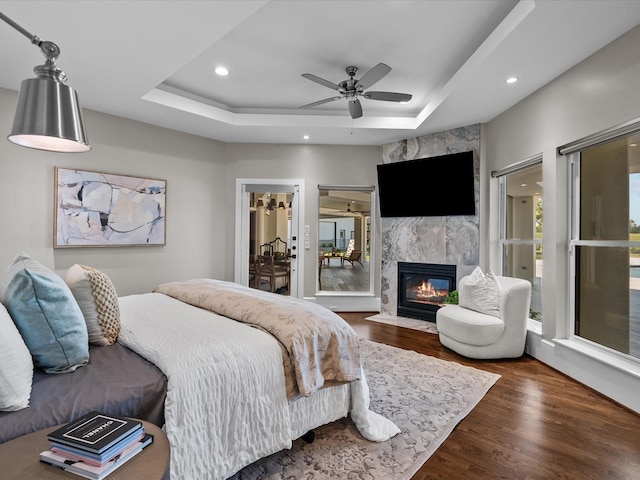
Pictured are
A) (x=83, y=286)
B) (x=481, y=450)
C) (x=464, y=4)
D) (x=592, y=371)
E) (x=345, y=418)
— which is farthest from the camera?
(x=592, y=371)

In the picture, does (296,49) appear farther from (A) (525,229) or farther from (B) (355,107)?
(A) (525,229)

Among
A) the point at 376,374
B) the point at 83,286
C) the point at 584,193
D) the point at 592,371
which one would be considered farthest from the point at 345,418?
the point at 584,193

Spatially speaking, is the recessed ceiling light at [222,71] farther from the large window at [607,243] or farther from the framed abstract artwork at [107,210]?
the large window at [607,243]

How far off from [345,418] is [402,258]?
3197 mm

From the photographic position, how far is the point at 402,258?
201 inches

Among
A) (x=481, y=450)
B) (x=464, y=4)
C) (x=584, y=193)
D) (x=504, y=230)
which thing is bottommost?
(x=481, y=450)

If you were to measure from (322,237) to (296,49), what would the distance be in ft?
9.86

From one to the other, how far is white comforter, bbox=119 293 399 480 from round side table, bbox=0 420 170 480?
1.21 ft

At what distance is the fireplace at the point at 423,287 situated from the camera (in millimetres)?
4758

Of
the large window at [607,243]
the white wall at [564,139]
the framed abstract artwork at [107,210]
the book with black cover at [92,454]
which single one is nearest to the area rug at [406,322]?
the white wall at [564,139]

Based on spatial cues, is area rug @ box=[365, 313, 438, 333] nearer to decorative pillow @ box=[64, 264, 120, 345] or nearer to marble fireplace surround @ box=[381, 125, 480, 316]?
marble fireplace surround @ box=[381, 125, 480, 316]

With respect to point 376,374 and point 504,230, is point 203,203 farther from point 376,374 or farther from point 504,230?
point 504,230

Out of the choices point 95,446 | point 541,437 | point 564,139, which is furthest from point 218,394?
point 564,139

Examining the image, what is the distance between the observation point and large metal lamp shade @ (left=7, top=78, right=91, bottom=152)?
112cm
